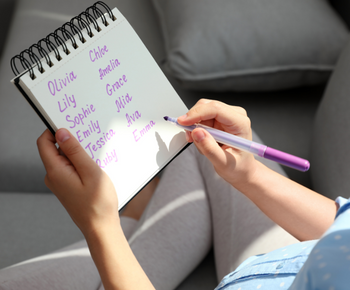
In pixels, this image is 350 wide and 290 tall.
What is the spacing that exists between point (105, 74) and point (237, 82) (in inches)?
22.3

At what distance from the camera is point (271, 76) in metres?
0.93

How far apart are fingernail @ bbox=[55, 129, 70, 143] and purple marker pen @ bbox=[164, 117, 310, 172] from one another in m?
0.15

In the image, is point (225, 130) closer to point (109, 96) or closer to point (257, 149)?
point (257, 149)

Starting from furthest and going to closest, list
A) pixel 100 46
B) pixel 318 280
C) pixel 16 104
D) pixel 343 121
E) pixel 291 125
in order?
pixel 291 125 → pixel 16 104 → pixel 343 121 → pixel 100 46 → pixel 318 280

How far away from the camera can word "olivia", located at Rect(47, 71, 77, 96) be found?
41 cm

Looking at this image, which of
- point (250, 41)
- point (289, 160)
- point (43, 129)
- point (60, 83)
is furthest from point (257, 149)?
point (43, 129)

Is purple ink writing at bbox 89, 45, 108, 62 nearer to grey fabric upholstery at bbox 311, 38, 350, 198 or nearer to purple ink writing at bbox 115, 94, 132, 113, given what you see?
purple ink writing at bbox 115, 94, 132, 113

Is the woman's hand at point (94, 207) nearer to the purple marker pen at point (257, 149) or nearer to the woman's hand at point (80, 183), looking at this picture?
the woman's hand at point (80, 183)

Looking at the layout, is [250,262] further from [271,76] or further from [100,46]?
[271,76]

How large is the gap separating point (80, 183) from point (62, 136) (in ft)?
0.21

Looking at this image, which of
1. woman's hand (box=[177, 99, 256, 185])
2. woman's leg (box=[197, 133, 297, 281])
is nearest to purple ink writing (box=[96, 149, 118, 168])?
woman's hand (box=[177, 99, 256, 185])

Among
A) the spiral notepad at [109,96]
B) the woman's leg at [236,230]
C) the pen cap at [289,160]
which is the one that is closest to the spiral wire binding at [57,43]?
the spiral notepad at [109,96]

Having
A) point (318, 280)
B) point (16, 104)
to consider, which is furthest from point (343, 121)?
point (16, 104)

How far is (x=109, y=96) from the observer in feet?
1.50
